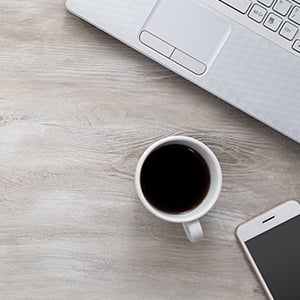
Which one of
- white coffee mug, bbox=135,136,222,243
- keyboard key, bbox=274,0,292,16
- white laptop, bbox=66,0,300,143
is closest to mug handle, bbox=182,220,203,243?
white coffee mug, bbox=135,136,222,243

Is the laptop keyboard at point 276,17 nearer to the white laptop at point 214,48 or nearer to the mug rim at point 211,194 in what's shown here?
the white laptop at point 214,48

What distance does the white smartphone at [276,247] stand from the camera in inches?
28.2

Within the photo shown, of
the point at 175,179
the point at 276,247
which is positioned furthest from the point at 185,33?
the point at 276,247

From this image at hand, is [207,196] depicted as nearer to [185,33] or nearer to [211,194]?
[211,194]

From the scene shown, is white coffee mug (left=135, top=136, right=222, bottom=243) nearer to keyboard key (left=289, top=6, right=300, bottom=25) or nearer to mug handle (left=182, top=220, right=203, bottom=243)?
mug handle (left=182, top=220, right=203, bottom=243)

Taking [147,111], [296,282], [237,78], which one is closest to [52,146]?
[147,111]

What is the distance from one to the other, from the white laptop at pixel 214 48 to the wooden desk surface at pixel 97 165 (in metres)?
0.03

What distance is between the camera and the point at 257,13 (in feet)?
2.19

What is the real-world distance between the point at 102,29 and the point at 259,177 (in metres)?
0.25

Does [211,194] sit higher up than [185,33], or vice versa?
[185,33]

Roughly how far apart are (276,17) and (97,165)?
25 centimetres

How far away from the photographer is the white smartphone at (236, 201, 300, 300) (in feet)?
2.35

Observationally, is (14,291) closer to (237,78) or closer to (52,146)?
(52,146)

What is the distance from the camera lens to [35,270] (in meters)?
0.71
